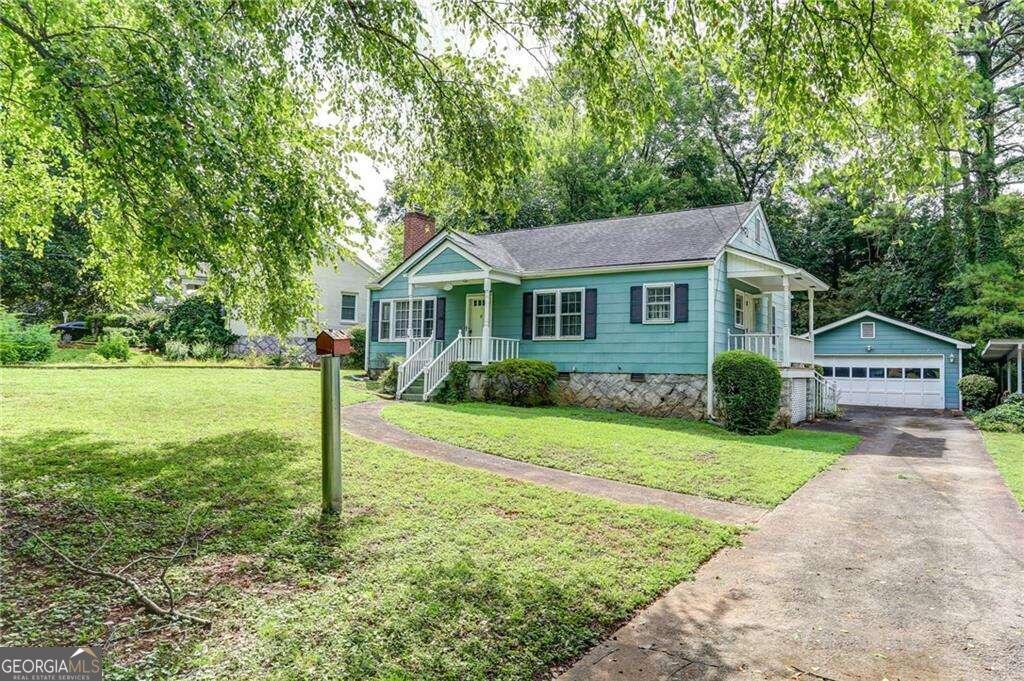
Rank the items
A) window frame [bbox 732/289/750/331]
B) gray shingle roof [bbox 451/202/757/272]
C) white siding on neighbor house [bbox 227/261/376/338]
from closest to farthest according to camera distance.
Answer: gray shingle roof [bbox 451/202/757/272] → window frame [bbox 732/289/750/331] → white siding on neighbor house [bbox 227/261/376/338]

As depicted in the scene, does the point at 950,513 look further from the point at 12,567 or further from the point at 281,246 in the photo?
the point at 12,567

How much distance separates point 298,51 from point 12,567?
591 centimetres

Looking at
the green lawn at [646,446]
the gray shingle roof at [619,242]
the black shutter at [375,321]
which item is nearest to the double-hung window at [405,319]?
the black shutter at [375,321]

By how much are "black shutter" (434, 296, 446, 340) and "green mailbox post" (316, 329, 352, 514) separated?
44.1 ft

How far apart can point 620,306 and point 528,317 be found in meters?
2.91

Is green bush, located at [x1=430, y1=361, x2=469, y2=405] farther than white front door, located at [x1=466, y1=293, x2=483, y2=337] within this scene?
No

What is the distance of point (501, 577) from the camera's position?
165 inches

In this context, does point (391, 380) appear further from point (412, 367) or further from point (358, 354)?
point (358, 354)

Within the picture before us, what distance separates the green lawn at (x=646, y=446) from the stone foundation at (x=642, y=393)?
772 mm

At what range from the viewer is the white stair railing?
16000 millimetres

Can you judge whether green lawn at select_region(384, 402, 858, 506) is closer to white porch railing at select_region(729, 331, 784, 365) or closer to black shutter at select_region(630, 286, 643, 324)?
white porch railing at select_region(729, 331, 784, 365)

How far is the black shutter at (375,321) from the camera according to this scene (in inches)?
802

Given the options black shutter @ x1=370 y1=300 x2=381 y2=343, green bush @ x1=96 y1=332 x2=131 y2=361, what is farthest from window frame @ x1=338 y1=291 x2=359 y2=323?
green bush @ x1=96 y1=332 x2=131 y2=361

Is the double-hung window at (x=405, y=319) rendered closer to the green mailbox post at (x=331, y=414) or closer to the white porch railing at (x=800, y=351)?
the white porch railing at (x=800, y=351)
